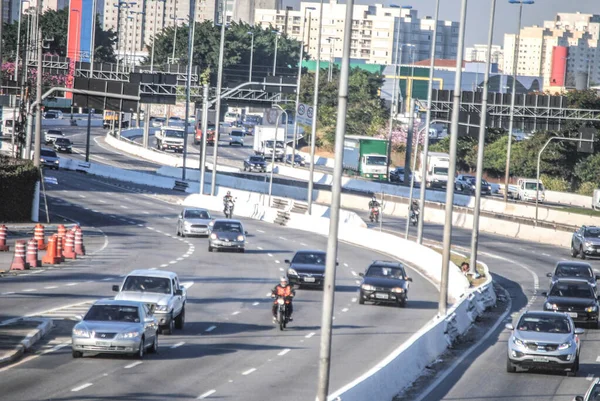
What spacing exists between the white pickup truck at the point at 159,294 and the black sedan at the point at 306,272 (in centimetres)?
1156

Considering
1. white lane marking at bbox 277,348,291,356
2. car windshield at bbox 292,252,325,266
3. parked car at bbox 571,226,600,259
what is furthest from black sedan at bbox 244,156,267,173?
white lane marking at bbox 277,348,291,356

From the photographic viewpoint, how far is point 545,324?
27766mm

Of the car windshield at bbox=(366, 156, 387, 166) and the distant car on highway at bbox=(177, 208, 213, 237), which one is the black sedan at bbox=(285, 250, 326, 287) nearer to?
the distant car on highway at bbox=(177, 208, 213, 237)

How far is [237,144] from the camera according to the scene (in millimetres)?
148000

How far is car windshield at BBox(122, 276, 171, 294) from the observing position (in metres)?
29.2

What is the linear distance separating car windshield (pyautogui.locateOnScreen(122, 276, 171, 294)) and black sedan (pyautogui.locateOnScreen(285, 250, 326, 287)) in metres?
12.3

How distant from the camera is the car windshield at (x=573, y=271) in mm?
45031

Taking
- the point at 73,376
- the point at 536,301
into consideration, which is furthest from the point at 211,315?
the point at 536,301

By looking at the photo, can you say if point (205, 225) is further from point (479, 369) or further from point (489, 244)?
point (479, 369)

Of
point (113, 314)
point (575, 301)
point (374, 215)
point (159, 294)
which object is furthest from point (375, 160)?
point (113, 314)

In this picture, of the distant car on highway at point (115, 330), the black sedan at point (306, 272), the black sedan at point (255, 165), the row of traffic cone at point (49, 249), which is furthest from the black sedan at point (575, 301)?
the black sedan at point (255, 165)

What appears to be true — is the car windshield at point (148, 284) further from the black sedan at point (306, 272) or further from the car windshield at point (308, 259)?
the car windshield at point (308, 259)

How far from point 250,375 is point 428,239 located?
46747mm

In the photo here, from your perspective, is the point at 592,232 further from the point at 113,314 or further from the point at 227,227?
the point at 113,314
